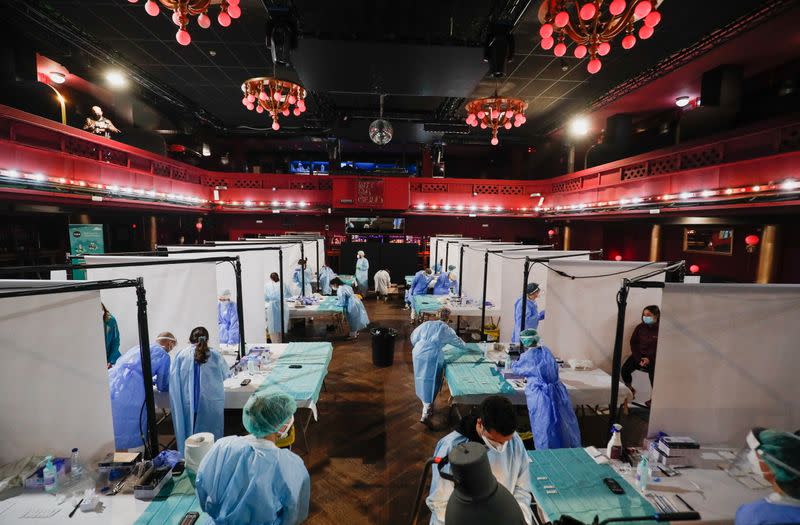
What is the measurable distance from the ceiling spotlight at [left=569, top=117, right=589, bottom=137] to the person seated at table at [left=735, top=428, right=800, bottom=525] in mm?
11829

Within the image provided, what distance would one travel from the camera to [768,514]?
5.82 ft

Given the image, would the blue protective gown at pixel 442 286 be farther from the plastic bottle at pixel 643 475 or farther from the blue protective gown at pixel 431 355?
the plastic bottle at pixel 643 475

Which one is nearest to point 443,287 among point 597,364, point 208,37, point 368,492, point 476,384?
point 597,364

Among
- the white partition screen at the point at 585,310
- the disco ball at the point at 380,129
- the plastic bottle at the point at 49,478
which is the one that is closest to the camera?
the plastic bottle at the point at 49,478

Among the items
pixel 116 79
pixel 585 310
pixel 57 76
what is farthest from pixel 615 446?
pixel 57 76

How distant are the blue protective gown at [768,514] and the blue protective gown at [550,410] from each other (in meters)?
1.70

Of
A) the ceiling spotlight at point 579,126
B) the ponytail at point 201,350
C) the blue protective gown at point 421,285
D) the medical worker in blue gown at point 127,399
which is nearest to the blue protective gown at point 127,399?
the medical worker in blue gown at point 127,399

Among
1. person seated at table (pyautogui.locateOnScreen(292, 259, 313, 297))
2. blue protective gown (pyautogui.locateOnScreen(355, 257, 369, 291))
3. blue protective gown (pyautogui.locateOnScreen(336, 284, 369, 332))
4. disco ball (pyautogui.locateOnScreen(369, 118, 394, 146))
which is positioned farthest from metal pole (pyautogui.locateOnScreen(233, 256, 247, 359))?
blue protective gown (pyautogui.locateOnScreen(355, 257, 369, 291))

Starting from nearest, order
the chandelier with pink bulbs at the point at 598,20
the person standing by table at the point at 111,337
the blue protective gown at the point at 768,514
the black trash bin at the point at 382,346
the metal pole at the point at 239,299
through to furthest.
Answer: the blue protective gown at the point at 768,514 < the chandelier with pink bulbs at the point at 598,20 < the metal pole at the point at 239,299 < the person standing by table at the point at 111,337 < the black trash bin at the point at 382,346

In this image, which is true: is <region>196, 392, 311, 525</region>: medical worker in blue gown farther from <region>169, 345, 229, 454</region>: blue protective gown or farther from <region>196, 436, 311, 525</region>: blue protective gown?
<region>169, 345, 229, 454</region>: blue protective gown

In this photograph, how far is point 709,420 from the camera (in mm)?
3182

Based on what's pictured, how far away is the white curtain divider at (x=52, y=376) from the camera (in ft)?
8.66

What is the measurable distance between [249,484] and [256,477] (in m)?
Result: 0.05

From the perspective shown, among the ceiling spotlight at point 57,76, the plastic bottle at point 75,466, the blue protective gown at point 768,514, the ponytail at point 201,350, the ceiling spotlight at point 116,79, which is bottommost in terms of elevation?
the plastic bottle at point 75,466
